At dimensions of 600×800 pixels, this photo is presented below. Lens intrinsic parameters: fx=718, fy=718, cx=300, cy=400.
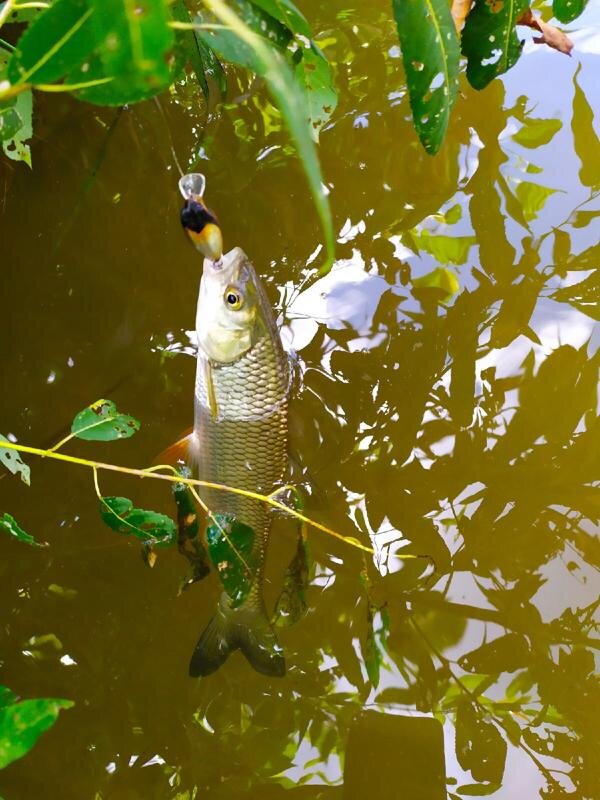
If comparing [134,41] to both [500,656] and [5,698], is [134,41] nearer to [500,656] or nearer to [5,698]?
[5,698]

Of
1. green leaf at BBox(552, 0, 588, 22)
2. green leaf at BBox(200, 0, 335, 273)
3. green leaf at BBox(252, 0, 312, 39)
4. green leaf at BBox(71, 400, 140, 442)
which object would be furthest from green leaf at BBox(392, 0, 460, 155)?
green leaf at BBox(71, 400, 140, 442)

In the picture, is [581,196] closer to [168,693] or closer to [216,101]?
[216,101]

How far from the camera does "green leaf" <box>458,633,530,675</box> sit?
1.86 meters

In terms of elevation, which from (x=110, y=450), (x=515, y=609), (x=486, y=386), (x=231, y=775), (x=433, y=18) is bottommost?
(x=231, y=775)

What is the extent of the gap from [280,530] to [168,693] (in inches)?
19.1

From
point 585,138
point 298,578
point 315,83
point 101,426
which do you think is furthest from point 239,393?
point 585,138

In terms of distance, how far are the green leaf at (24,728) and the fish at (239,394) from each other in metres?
0.91

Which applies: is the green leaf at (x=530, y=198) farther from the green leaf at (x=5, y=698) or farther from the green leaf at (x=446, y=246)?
the green leaf at (x=5, y=698)

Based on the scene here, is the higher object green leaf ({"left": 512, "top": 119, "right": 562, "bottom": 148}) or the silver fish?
green leaf ({"left": 512, "top": 119, "right": 562, "bottom": 148})

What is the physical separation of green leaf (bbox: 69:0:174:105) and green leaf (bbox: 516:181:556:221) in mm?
1765

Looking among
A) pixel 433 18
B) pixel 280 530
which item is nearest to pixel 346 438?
pixel 280 530

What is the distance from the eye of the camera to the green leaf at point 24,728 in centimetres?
55

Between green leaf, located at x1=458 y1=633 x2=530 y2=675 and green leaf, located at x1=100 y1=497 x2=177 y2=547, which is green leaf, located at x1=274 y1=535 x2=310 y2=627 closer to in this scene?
green leaf, located at x1=100 y1=497 x2=177 y2=547

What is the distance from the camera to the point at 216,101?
6.17ft
